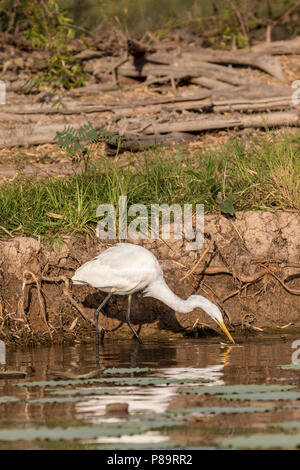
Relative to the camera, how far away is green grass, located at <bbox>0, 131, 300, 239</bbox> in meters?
9.13

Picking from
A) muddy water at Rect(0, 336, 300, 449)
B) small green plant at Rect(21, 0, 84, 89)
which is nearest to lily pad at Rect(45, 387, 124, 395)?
muddy water at Rect(0, 336, 300, 449)

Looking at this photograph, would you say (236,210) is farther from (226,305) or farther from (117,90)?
(117,90)

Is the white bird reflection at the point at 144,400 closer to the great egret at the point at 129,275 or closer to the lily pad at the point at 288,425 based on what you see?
the lily pad at the point at 288,425

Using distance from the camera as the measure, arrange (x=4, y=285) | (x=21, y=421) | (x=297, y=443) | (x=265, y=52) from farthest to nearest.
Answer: (x=265, y=52), (x=4, y=285), (x=21, y=421), (x=297, y=443)

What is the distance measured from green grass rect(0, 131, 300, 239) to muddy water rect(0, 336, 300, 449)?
1.53 m

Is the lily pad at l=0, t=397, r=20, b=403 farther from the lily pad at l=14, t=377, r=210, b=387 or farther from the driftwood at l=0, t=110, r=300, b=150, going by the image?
the driftwood at l=0, t=110, r=300, b=150

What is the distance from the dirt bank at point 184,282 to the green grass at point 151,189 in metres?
0.22

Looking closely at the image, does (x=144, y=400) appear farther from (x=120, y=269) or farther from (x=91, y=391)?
(x=120, y=269)

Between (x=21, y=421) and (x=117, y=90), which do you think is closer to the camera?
(x=21, y=421)

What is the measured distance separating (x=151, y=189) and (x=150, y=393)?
447cm

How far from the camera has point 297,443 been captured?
399 cm

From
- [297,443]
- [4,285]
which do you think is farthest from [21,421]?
[4,285]

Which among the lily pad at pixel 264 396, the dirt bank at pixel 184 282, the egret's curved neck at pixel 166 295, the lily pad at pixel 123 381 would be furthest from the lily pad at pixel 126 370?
the dirt bank at pixel 184 282
